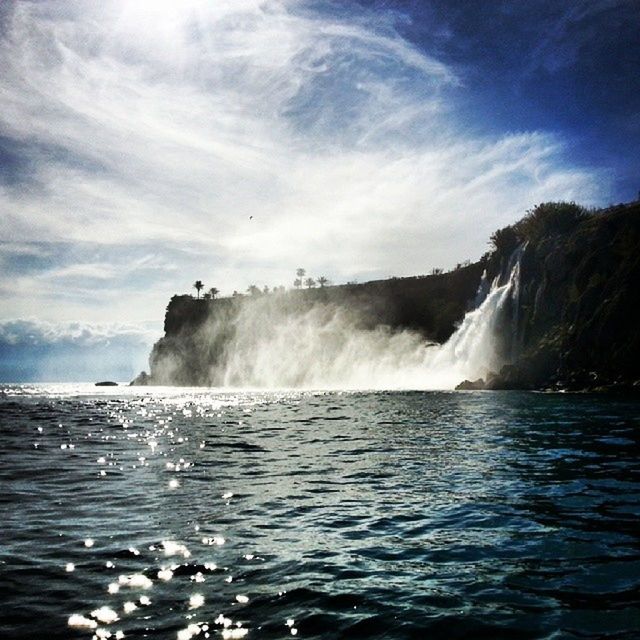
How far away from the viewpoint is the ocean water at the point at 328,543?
6191 millimetres

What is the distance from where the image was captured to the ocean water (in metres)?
6.19

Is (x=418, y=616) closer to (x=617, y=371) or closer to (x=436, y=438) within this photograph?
(x=436, y=438)

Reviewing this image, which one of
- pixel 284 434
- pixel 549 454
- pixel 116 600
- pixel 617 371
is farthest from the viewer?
pixel 617 371

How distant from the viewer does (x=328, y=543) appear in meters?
9.04

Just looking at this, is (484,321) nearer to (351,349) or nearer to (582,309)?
(582,309)

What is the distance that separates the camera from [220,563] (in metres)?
8.14

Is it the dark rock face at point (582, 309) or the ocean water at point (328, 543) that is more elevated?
the dark rock face at point (582, 309)

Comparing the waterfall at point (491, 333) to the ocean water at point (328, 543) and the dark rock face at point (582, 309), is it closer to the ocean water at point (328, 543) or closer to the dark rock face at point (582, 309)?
the dark rock face at point (582, 309)

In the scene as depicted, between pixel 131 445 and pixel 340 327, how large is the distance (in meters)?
102

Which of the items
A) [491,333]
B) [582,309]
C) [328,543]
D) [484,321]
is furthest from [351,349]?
[328,543]

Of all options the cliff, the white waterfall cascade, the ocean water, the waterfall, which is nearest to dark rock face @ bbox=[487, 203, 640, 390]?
the cliff

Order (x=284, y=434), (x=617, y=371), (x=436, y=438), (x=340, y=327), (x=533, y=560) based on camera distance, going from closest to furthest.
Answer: (x=533, y=560)
(x=436, y=438)
(x=284, y=434)
(x=617, y=371)
(x=340, y=327)

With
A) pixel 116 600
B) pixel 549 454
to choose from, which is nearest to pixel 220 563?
pixel 116 600

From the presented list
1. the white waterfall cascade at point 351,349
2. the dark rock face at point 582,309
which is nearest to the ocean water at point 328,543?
the dark rock face at point 582,309
